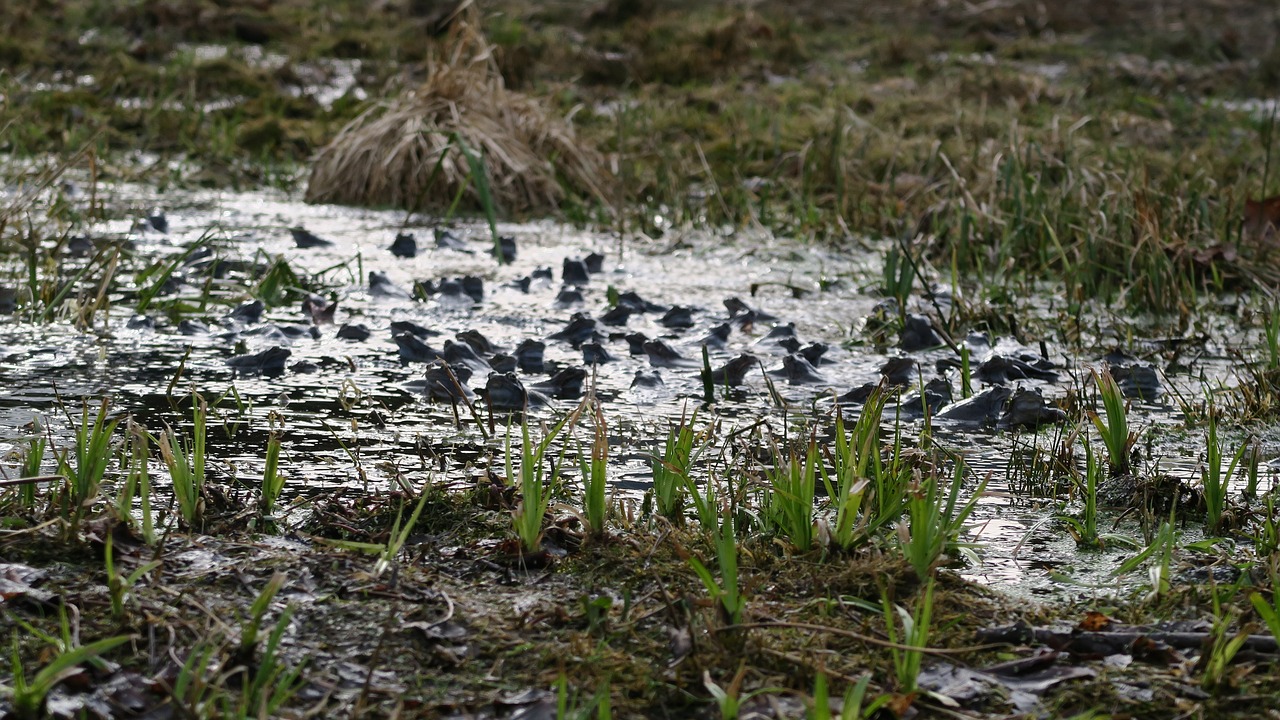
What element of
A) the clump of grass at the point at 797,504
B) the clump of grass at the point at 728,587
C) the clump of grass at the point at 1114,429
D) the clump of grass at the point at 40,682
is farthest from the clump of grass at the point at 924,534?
the clump of grass at the point at 40,682

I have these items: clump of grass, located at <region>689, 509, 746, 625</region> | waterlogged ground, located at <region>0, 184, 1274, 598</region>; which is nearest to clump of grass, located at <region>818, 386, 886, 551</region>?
waterlogged ground, located at <region>0, 184, 1274, 598</region>

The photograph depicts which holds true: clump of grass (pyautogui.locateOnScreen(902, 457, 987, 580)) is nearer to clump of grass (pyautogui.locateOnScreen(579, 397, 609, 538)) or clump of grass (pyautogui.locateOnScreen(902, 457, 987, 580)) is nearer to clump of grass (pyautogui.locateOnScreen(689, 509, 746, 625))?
clump of grass (pyautogui.locateOnScreen(689, 509, 746, 625))

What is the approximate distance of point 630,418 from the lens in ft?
11.7

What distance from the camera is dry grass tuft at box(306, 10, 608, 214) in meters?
7.11

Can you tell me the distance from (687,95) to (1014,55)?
4.29 m

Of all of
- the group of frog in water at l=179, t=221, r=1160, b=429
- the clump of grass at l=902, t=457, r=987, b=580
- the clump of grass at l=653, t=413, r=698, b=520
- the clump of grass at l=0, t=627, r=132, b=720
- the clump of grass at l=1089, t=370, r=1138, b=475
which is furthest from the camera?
the group of frog in water at l=179, t=221, r=1160, b=429

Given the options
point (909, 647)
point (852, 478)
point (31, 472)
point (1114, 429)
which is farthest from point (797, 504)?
point (31, 472)

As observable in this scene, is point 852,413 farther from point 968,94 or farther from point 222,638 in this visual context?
point 968,94

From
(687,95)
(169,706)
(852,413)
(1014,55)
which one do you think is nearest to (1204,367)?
(852,413)

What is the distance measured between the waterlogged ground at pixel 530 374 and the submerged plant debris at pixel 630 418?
0.02 m

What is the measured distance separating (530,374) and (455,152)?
131 inches

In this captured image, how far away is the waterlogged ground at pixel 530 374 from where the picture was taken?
9.99ft

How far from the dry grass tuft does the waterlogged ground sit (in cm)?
45

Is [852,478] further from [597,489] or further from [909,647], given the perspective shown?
[909,647]
